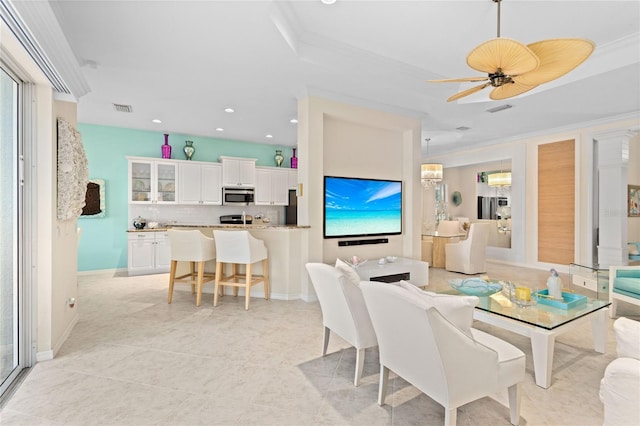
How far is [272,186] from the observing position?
7191 mm

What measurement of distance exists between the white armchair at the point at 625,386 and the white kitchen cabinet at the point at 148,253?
227 inches

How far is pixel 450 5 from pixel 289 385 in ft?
10.8

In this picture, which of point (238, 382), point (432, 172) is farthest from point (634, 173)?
point (238, 382)

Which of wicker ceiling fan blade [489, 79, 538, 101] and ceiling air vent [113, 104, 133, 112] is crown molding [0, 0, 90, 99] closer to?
ceiling air vent [113, 104, 133, 112]

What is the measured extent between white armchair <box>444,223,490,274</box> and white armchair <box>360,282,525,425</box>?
4223mm

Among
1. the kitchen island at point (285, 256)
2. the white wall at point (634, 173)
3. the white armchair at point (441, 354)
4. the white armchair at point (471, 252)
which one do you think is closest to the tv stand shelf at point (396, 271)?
the kitchen island at point (285, 256)

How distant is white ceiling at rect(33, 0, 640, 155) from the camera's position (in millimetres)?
2639

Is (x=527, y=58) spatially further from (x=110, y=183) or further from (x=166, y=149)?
(x=110, y=183)

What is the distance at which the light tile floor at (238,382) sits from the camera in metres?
1.80

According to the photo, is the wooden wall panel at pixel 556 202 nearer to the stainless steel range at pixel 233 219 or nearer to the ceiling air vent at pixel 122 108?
the stainless steel range at pixel 233 219

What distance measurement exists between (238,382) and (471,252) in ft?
16.0

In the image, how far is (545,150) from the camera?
Result: 6.09 m

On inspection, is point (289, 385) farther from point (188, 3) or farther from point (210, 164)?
point (210, 164)

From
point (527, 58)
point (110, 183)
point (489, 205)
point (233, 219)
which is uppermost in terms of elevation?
point (527, 58)
